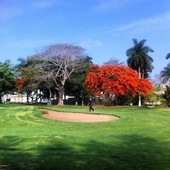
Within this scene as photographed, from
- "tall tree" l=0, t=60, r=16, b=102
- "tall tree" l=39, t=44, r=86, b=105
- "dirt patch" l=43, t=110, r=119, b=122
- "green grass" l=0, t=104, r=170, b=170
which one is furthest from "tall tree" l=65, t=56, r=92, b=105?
"green grass" l=0, t=104, r=170, b=170

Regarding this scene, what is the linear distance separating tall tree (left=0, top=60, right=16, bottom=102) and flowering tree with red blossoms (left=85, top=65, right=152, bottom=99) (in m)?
21.6

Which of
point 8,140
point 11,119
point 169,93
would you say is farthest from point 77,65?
point 8,140

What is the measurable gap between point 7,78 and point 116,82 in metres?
28.5

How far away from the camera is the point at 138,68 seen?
90188 millimetres

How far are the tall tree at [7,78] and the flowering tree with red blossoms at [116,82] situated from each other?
852 inches

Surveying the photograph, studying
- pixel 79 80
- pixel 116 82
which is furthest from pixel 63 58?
pixel 116 82

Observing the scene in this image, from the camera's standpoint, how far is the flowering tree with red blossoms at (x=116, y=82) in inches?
2840

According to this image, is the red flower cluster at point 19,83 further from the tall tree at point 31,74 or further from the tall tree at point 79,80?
the tall tree at point 79,80

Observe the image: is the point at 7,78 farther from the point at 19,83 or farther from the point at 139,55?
the point at 139,55

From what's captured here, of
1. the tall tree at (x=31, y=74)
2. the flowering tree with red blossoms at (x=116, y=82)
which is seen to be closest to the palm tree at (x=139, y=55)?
the flowering tree with red blossoms at (x=116, y=82)

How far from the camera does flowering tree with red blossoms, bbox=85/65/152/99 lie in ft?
237

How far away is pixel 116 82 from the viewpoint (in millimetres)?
72062

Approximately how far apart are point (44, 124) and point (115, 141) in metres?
13.8

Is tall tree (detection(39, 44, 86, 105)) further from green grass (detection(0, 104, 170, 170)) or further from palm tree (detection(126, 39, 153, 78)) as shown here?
green grass (detection(0, 104, 170, 170))
